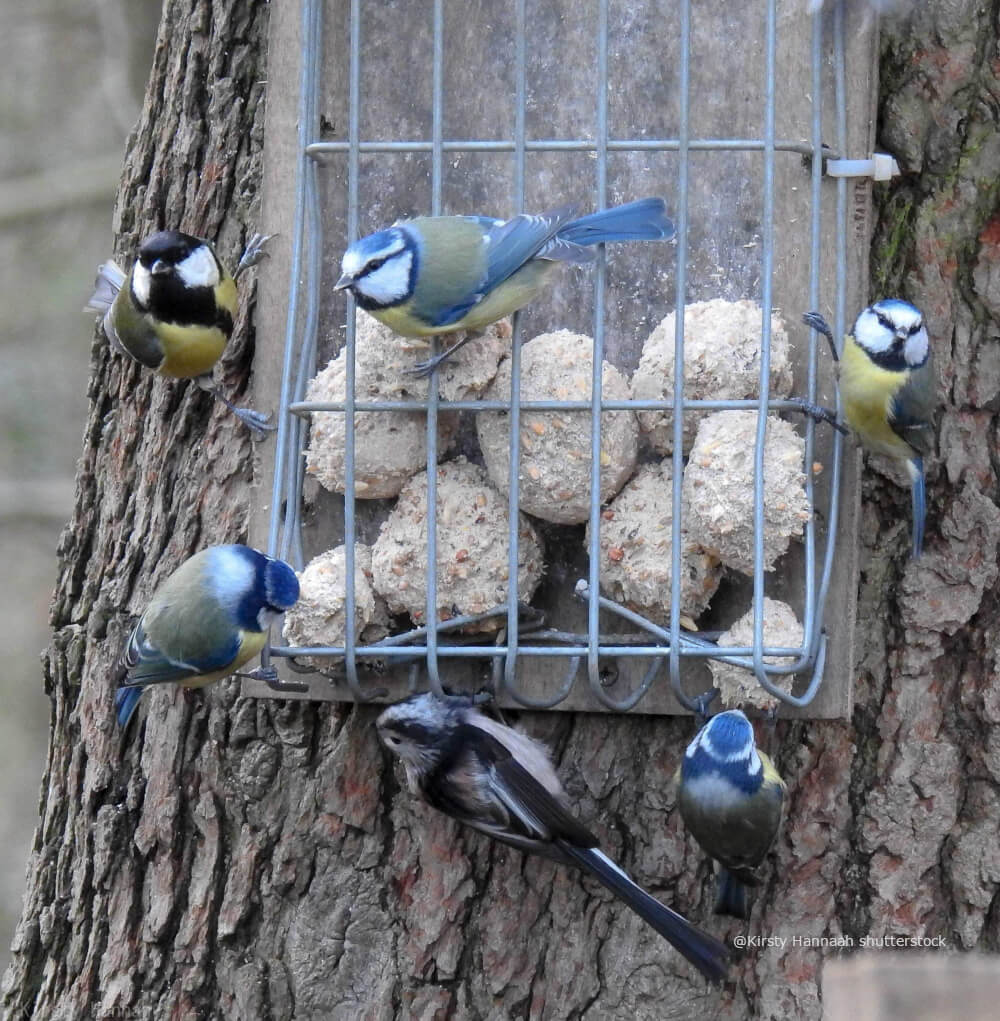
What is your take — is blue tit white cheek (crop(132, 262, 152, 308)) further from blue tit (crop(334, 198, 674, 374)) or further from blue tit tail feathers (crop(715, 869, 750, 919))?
blue tit tail feathers (crop(715, 869, 750, 919))

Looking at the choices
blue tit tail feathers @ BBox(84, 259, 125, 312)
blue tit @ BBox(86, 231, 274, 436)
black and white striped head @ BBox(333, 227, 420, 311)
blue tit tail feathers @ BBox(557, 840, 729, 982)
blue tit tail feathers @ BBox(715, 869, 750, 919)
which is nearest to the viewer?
black and white striped head @ BBox(333, 227, 420, 311)

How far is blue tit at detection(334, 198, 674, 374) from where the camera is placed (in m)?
2.72

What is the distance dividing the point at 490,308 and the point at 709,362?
0.43m

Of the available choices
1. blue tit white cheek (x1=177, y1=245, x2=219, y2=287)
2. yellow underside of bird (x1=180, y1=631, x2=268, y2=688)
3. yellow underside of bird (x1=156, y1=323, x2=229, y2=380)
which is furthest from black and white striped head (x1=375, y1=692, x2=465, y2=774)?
blue tit white cheek (x1=177, y1=245, x2=219, y2=287)

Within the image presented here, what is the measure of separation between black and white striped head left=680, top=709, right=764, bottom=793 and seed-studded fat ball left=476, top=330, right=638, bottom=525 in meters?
0.47

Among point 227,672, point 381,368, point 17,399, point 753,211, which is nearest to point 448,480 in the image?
point 381,368

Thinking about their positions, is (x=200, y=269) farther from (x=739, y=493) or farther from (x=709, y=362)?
(x=739, y=493)

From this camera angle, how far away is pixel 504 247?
9.14ft

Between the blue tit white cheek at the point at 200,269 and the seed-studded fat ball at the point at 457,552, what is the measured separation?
63 centimetres

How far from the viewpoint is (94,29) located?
6.14 meters

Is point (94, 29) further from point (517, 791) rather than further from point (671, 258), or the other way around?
point (517, 791)

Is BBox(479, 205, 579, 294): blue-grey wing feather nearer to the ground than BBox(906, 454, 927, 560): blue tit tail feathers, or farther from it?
farther from it

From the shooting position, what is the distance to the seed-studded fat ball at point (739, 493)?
2.78 metres

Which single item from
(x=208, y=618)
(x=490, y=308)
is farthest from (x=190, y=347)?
(x=490, y=308)
